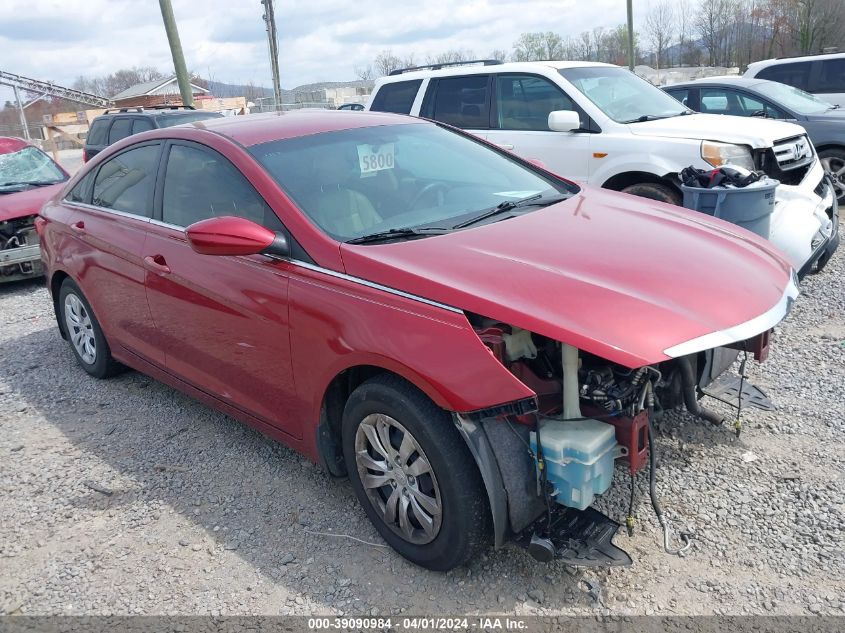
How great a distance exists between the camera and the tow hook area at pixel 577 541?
2.49m

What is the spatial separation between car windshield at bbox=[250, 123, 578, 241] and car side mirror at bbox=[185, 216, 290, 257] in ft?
0.84

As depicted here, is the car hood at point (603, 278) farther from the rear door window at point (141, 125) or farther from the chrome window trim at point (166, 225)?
the rear door window at point (141, 125)

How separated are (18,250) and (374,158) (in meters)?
5.85

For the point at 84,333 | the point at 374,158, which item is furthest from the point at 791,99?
the point at 84,333

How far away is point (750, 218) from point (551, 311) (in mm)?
3307

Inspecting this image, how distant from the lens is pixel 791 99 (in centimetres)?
973

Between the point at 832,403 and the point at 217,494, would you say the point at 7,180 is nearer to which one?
the point at 217,494

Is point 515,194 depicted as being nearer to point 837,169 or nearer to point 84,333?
point 84,333

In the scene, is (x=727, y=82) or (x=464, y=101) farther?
(x=727, y=82)

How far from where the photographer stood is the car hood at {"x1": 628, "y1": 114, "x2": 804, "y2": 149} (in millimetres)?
6086

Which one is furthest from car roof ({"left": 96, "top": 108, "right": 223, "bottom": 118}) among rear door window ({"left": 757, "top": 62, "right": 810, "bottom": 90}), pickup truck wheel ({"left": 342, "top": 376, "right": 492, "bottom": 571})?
pickup truck wheel ({"left": 342, "top": 376, "right": 492, "bottom": 571})

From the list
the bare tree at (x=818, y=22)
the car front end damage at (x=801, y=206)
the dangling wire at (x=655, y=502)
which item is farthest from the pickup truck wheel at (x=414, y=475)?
the bare tree at (x=818, y=22)

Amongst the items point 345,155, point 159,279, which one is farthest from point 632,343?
point 159,279

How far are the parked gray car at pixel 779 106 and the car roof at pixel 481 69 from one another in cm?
288
